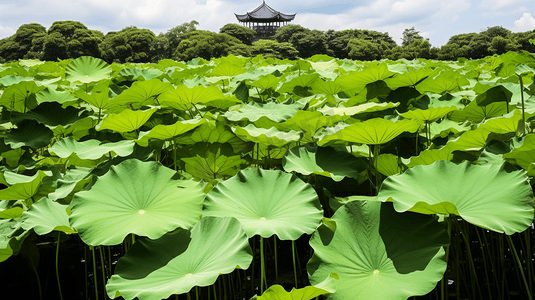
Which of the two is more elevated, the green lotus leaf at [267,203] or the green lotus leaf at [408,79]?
the green lotus leaf at [408,79]

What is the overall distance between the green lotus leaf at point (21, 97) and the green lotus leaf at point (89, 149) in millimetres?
526

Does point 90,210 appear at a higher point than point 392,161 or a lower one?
lower

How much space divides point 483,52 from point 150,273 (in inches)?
1109

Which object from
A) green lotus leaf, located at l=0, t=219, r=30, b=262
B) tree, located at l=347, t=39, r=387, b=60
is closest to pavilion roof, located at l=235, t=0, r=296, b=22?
tree, located at l=347, t=39, r=387, b=60

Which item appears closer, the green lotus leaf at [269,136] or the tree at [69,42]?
the green lotus leaf at [269,136]

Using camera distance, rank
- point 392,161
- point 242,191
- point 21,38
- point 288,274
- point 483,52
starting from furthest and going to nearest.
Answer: point 21,38, point 483,52, point 288,274, point 392,161, point 242,191

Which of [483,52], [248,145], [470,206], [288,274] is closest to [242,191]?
[248,145]

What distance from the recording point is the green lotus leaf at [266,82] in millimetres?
2160

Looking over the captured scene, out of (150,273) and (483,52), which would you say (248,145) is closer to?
(150,273)

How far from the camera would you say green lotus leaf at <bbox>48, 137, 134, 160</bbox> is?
138 cm

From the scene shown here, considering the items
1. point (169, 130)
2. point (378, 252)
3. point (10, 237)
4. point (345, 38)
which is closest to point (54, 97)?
point (10, 237)

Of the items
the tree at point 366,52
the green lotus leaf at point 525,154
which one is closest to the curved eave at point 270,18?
the tree at point 366,52

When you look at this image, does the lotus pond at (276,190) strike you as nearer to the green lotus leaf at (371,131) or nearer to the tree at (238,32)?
the green lotus leaf at (371,131)

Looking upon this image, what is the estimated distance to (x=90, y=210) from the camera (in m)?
1.05
